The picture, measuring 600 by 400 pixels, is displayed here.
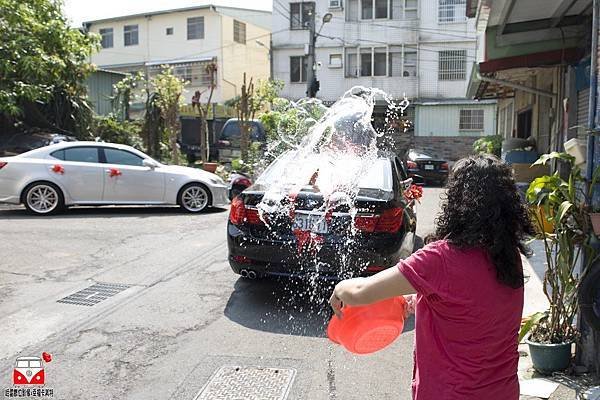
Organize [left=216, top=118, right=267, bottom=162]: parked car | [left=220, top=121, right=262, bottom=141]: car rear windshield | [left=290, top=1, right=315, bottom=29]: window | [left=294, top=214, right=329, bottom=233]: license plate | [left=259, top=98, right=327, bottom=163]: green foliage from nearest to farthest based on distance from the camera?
[left=294, top=214, right=329, bottom=233]: license plate < [left=259, top=98, right=327, bottom=163]: green foliage < [left=216, top=118, right=267, bottom=162]: parked car < [left=220, top=121, right=262, bottom=141]: car rear windshield < [left=290, top=1, right=315, bottom=29]: window

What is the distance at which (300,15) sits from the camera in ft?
102

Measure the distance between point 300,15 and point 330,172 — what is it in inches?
1073

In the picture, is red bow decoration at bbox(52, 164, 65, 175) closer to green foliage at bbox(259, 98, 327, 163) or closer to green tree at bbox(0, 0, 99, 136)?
green foliage at bbox(259, 98, 327, 163)

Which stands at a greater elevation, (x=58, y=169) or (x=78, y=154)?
(x=78, y=154)

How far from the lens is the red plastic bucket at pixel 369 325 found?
2238mm

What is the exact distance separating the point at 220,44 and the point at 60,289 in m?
30.2

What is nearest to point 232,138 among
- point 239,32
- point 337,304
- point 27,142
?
point 27,142

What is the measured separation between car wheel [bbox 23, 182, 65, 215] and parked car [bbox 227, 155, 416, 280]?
6.54 meters

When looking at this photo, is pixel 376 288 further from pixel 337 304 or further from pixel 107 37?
pixel 107 37

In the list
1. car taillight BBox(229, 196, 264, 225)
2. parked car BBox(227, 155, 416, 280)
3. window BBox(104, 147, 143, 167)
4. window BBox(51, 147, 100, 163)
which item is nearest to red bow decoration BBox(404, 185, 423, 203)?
parked car BBox(227, 155, 416, 280)

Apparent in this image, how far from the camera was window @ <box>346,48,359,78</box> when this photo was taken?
3064 cm

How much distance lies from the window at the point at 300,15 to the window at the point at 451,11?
6.75m

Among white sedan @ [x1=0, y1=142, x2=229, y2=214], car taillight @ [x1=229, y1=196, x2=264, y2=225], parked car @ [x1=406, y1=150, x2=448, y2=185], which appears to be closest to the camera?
car taillight @ [x1=229, y1=196, x2=264, y2=225]

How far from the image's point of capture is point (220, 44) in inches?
1352
